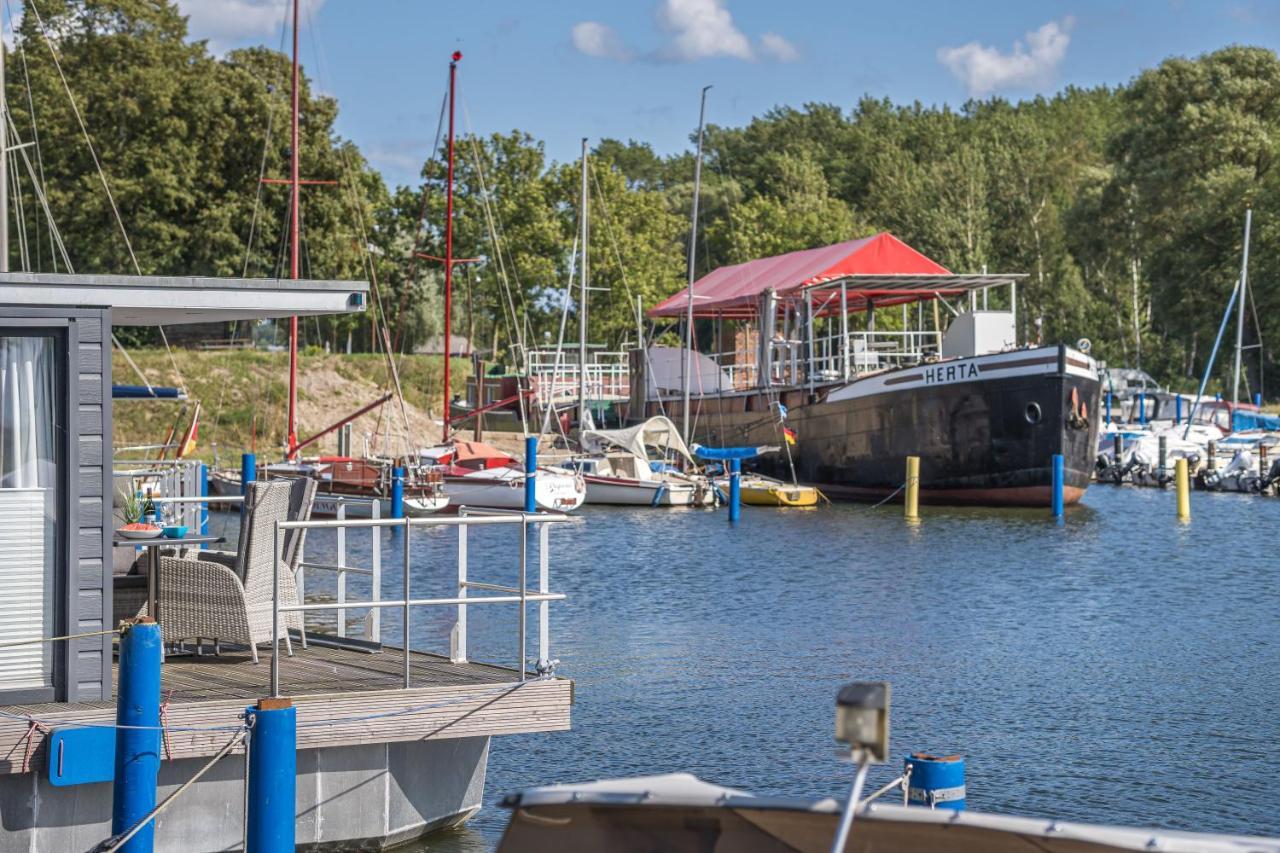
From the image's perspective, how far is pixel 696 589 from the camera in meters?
26.0

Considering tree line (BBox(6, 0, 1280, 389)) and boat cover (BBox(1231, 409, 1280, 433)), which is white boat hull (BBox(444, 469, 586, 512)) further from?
boat cover (BBox(1231, 409, 1280, 433))

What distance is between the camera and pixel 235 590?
10.0 metres

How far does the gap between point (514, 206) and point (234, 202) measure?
11.6m

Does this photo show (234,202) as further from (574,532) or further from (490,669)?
(490,669)

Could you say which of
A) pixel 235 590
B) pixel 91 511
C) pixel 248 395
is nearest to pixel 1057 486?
pixel 248 395

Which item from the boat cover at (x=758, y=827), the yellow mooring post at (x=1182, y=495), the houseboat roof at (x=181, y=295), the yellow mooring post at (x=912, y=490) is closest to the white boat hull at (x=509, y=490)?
the yellow mooring post at (x=912, y=490)

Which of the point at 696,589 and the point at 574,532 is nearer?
the point at 696,589

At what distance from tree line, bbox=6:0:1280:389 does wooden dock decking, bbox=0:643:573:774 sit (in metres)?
35.8

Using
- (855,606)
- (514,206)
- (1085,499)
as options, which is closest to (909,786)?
(855,606)

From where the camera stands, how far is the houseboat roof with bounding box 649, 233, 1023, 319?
44438 millimetres

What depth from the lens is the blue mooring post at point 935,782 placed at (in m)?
8.03

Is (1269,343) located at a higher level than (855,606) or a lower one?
higher

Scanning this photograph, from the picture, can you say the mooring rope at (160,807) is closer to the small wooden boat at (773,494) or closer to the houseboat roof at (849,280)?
the small wooden boat at (773,494)

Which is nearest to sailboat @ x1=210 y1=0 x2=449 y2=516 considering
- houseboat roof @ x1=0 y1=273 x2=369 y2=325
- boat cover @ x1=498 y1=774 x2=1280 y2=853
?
houseboat roof @ x1=0 y1=273 x2=369 y2=325
